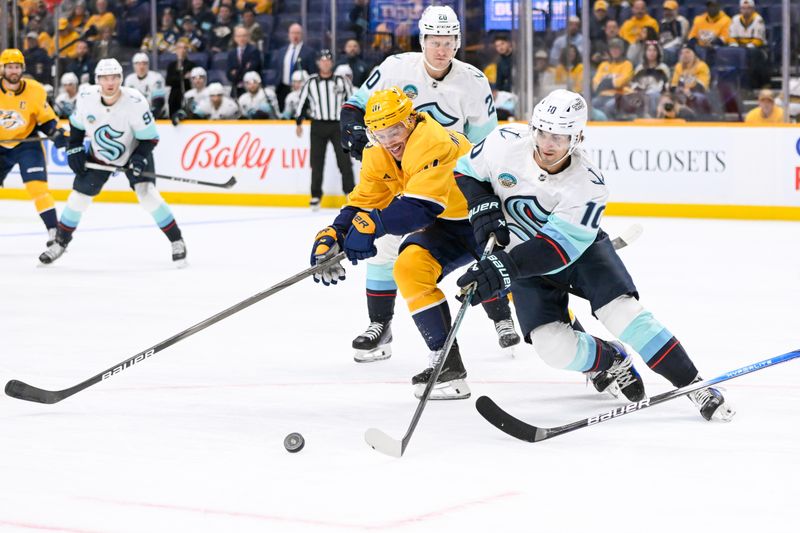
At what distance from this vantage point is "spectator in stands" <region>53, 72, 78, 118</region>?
487 inches

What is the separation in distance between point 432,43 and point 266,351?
1331mm

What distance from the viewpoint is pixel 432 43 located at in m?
4.87

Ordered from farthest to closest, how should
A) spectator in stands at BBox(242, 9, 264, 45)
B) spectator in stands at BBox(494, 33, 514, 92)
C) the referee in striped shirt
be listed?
spectator in stands at BBox(242, 9, 264, 45) < the referee in striped shirt < spectator in stands at BBox(494, 33, 514, 92)

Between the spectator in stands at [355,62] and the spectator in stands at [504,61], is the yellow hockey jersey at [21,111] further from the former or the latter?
the spectator in stands at [504,61]

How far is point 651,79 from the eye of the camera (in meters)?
9.91

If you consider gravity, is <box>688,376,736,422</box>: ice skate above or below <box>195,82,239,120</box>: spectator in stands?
below

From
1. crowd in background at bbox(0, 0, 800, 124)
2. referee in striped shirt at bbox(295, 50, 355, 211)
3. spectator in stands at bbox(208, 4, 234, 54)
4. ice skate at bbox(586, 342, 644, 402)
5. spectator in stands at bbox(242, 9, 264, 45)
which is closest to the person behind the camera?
ice skate at bbox(586, 342, 644, 402)

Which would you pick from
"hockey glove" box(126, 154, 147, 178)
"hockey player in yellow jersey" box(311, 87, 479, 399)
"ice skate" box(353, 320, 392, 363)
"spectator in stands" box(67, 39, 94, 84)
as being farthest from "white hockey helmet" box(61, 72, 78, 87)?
"hockey player in yellow jersey" box(311, 87, 479, 399)

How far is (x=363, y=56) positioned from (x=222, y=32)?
1.69 meters

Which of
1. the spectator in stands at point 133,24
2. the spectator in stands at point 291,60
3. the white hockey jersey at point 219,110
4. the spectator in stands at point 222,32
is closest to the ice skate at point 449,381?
the spectator in stands at point 291,60

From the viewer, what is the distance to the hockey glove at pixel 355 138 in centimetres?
509

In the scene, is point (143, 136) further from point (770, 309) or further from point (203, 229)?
point (770, 309)

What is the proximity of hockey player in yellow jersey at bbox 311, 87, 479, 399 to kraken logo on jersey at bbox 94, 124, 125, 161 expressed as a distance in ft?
11.8

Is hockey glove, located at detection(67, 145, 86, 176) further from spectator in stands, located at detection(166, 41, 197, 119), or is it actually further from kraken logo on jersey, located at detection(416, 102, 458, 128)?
spectator in stands, located at detection(166, 41, 197, 119)
